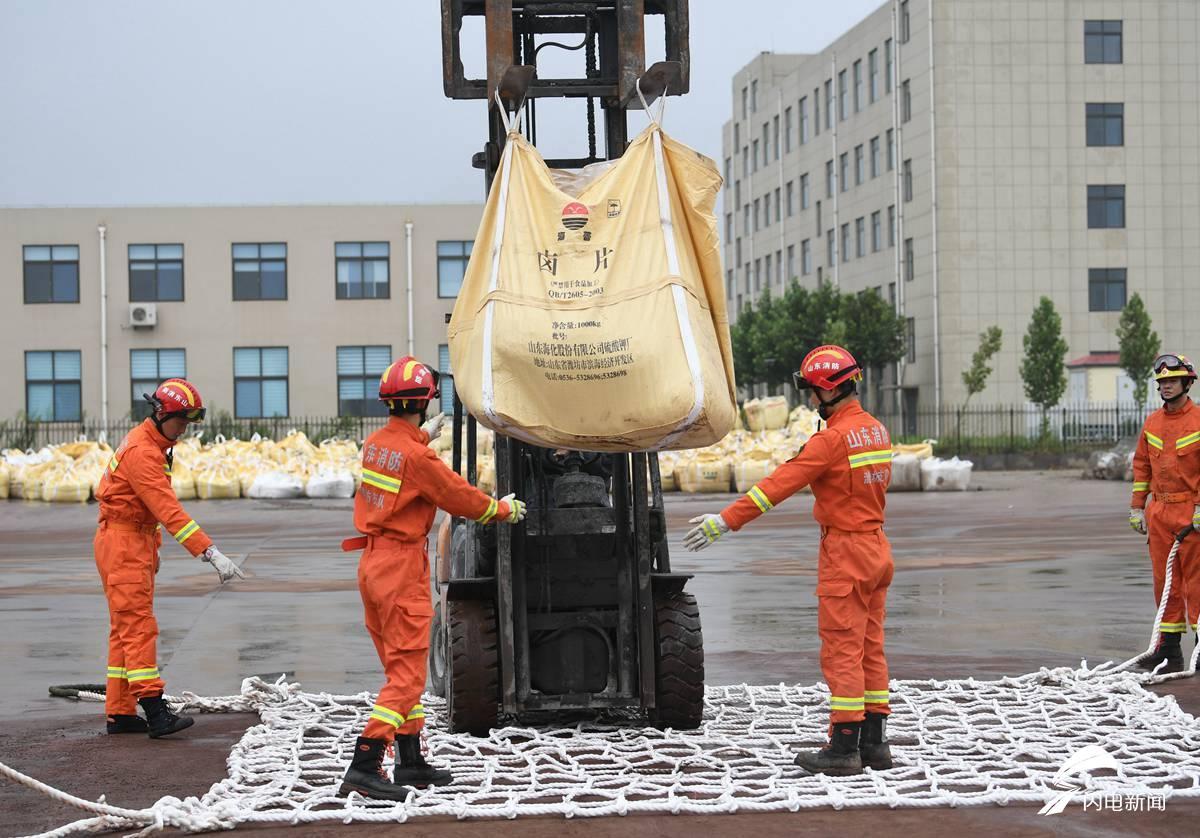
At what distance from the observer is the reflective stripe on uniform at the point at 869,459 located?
713cm

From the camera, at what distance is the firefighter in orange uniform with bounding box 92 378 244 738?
321 inches

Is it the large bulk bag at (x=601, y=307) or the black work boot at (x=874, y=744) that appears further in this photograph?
the black work boot at (x=874, y=744)

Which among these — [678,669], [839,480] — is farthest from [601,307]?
[678,669]

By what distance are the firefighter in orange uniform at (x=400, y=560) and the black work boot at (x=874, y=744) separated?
194cm

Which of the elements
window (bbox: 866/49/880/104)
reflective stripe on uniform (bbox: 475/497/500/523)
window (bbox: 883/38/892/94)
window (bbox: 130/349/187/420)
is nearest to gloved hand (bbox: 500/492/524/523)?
reflective stripe on uniform (bbox: 475/497/500/523)

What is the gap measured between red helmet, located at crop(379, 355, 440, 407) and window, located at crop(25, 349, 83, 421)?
42.0 m

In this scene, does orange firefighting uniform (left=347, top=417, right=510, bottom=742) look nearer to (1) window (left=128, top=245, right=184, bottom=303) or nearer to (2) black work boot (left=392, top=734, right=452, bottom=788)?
(2) black work boot (left=392, top=734, right=452, bottom=788)

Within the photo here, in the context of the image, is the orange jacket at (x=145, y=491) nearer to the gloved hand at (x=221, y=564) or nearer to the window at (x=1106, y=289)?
the gloved hand at (x=221, y=564)

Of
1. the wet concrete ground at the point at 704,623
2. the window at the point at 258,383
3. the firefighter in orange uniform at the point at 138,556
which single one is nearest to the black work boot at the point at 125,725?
the firefighter in orange uniform at the point at 138,556

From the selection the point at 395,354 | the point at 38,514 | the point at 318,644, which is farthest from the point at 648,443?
the point at 395,354

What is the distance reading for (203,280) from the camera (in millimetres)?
46156

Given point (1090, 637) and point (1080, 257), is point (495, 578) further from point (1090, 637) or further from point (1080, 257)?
point (1080, 257)

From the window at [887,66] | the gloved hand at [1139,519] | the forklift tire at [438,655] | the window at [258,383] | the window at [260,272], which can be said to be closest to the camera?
the forklift tire at [438,655]

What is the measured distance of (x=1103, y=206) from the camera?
59.0 metres
